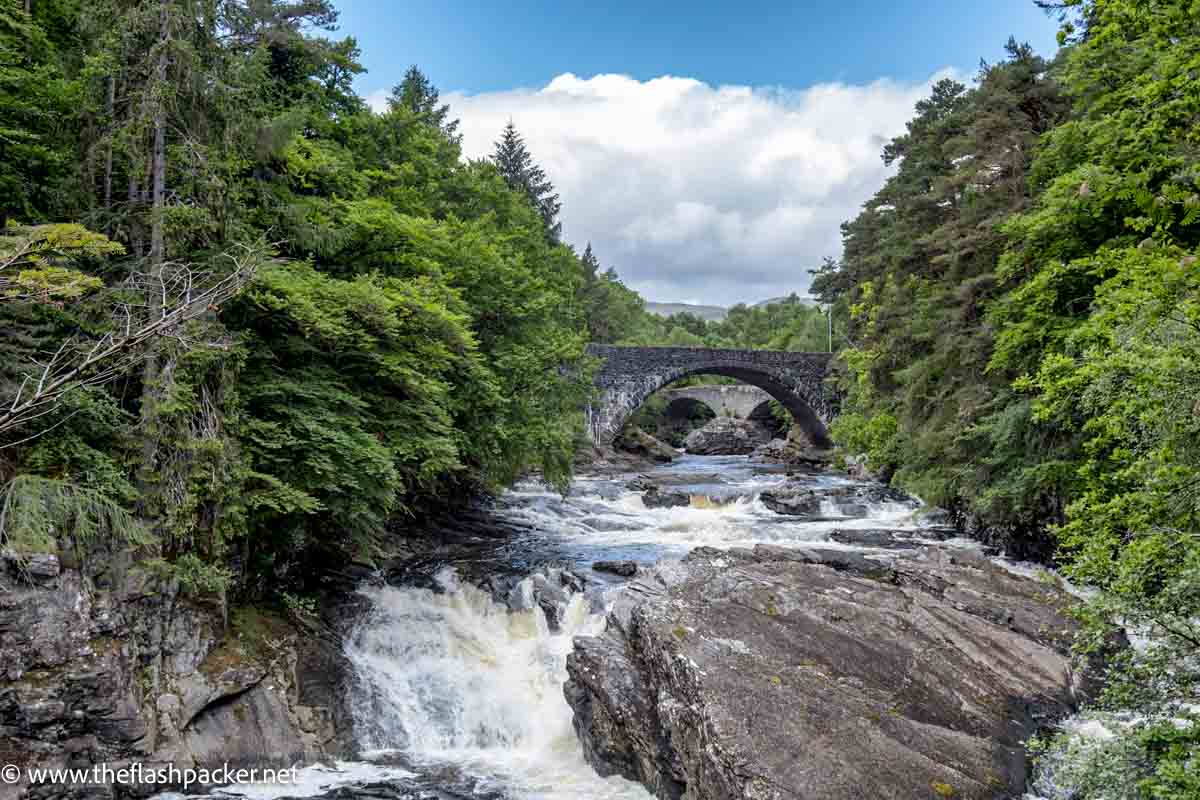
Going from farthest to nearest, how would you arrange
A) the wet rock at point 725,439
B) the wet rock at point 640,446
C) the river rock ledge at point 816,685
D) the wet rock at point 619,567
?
1. the wet rock at point 725,439
2. the wet rock at point 640,446
3. the wet rock at point 619,567
4. the river rock ledge at point 816,685

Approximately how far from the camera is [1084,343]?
31.9ft

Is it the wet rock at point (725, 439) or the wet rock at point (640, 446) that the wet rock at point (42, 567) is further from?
the wet rock at point (725, 439)

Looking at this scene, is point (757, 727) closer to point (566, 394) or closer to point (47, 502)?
point (47, 502)

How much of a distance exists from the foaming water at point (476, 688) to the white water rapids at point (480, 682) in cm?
2

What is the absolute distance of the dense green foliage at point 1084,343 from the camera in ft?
17.2

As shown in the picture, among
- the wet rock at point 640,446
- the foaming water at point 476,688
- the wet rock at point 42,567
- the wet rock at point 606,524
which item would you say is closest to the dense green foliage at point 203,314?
the wet rock at point 42,567

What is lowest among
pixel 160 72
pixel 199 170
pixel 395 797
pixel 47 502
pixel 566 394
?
pixel 395 797

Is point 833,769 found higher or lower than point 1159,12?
lower

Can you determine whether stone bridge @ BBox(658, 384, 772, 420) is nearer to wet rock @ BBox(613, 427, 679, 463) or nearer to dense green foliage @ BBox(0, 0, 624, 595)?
wet rock @ BBox(613, 427, 679, 463)

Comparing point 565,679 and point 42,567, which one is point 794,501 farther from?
point 42,567

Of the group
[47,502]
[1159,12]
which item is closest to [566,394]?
[47,502]

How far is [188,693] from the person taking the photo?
7.60 meters

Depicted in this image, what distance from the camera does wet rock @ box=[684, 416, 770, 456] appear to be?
4556 cm

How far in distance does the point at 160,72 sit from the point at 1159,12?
32.5ft
